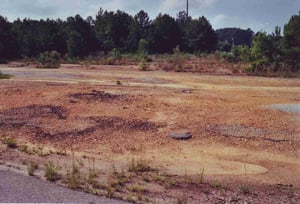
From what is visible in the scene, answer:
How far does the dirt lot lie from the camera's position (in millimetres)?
6031

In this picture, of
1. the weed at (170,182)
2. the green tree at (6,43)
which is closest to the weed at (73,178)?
the weed at (170,182)

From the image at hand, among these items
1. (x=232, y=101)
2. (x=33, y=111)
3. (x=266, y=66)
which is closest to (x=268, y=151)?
(x=232, y=101)

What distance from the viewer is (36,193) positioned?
514 centimetres

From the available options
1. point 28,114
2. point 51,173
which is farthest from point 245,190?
point 28,114

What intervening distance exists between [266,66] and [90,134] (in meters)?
18.5

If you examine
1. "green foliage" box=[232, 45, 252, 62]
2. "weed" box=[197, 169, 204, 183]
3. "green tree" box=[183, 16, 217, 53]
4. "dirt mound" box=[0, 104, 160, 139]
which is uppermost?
"green tree" box=[183, 16, 217, 53]

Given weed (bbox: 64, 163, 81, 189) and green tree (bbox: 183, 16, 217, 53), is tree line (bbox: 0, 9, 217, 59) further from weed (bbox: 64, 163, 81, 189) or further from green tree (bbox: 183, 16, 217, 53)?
weed (bbox: 64, 163, 81, 189)

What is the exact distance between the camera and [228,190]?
586 cm

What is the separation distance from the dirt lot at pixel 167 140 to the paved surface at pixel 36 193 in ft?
1.14

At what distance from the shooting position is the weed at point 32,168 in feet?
19.7

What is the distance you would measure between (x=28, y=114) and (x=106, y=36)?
140 feet

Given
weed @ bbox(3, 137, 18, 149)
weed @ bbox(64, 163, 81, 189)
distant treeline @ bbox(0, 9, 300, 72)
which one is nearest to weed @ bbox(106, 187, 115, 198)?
weed @ bbox(64, 163, 81, 189)

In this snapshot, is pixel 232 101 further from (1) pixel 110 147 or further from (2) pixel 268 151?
(1) pixel 110 147

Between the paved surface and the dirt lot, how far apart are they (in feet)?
1.14
